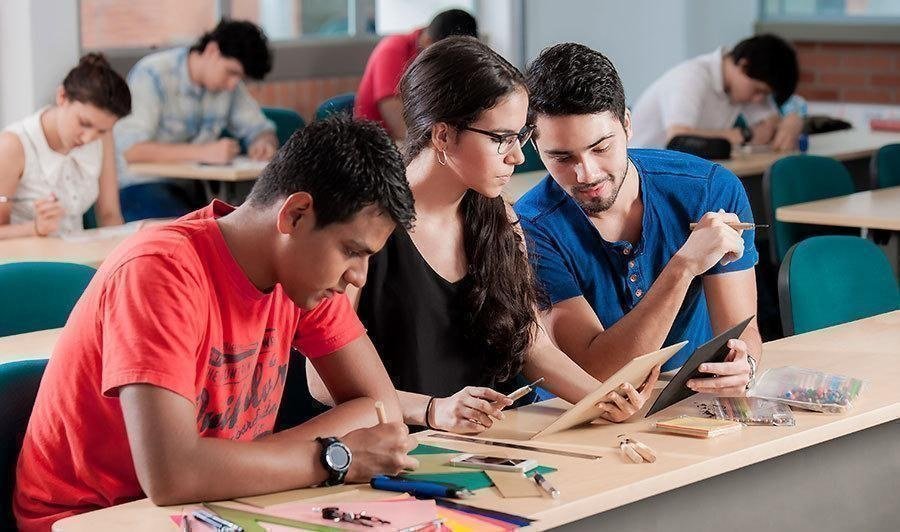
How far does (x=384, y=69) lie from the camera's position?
257 inches

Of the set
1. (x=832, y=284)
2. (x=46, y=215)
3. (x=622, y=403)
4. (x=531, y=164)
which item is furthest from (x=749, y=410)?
(x=531, y=164)

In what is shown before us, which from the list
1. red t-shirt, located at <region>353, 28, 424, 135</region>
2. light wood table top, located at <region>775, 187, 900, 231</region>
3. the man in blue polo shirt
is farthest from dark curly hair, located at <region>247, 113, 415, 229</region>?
red t-shirt, located at <region>353, 28, 424, 135</region>

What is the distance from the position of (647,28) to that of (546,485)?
716 centimetres

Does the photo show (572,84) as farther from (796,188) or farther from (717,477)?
(796,188)

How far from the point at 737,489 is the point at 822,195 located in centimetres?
306

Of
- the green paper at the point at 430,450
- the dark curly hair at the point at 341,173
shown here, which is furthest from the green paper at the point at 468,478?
the dark curly hair at the point at 341,173

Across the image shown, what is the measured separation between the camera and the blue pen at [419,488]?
6.20 ft

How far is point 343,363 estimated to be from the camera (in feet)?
7.21

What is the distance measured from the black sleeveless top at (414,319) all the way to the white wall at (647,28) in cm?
592

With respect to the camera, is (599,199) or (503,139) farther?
(599,199)

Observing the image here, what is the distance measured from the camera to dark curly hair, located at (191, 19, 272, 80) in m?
5.99

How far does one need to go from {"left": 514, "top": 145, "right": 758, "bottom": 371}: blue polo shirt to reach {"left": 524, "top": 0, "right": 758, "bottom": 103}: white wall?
5.55 metres

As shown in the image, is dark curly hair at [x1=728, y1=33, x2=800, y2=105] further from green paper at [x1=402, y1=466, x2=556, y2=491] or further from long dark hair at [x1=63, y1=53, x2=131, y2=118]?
green paper at [x1=402, y1=466, x2=556, y2=491]

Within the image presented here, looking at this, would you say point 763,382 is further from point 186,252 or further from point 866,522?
point 186,252
